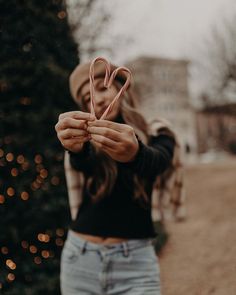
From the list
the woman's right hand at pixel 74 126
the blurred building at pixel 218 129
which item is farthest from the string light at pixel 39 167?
the blurred building at pixel 218 129

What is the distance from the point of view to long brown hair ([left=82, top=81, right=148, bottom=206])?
74.0 inches

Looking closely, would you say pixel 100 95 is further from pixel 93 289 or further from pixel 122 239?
pixel 93 289

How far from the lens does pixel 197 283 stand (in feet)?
11.5

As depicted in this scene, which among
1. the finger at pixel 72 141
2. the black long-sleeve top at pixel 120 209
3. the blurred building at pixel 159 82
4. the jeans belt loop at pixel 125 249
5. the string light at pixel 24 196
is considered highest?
the finger at pixel 72 141

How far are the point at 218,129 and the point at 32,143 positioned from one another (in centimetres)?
2294

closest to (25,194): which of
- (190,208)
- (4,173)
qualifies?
(4,173)

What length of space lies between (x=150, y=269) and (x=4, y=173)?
161 centimetres

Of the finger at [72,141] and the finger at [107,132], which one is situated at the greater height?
the finger at [107,132]

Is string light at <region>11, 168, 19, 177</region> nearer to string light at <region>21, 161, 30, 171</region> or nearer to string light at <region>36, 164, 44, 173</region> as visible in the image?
string light at <region>21, 161, 30, 171</region>

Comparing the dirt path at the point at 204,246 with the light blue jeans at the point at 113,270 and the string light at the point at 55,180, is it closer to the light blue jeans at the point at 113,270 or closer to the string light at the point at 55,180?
the light blue jeans at the point at 113,270

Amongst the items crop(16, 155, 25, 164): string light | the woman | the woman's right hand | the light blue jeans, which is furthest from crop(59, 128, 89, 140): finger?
crop(16, 155, 25, 164): string light

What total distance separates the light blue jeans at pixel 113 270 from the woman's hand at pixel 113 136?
66cm

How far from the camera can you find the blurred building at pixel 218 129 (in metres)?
14.2

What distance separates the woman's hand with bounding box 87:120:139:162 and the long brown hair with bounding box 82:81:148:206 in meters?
0.56
